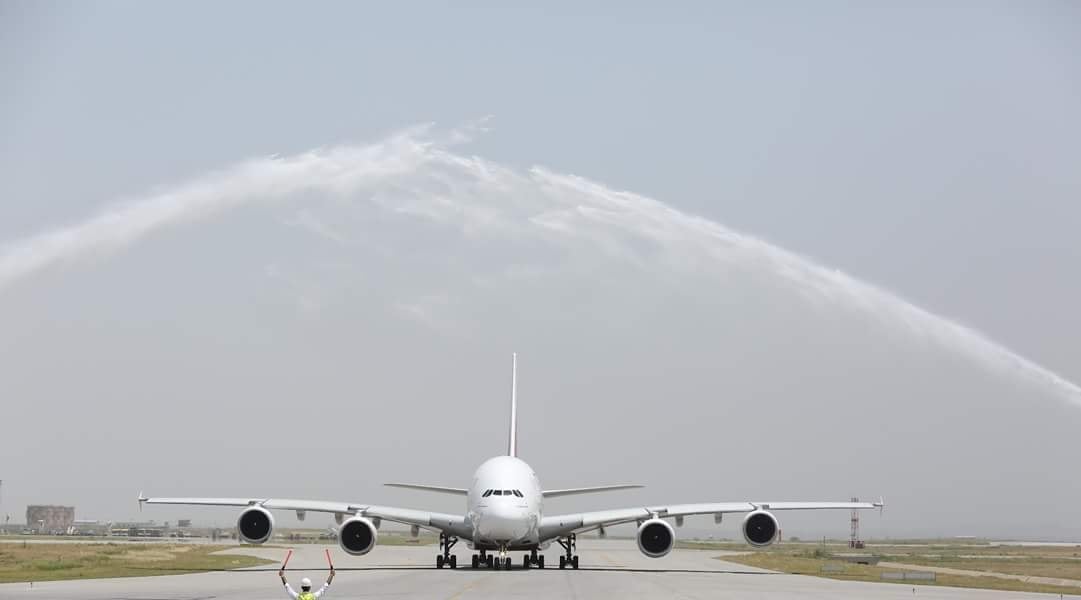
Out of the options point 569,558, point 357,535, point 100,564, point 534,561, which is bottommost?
point 100,564

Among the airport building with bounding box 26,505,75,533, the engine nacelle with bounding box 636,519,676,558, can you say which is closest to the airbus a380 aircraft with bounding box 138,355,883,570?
the engine nacelle with bounding box 636,519,676,558

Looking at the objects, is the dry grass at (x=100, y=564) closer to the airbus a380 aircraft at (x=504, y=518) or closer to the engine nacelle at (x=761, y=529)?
the airbus a380 aircraft at (x=504, y=518)

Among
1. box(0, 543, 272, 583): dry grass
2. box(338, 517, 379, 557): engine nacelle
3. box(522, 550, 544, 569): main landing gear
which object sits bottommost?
box(0, 543, 272, 583): dry grass

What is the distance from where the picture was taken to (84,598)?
3316 cm

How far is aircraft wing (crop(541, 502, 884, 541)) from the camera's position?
55625mm

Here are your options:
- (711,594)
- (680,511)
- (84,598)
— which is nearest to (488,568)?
Answer: (680,511)

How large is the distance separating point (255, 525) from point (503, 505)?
416 inches

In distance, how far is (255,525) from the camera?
5225 centimetres

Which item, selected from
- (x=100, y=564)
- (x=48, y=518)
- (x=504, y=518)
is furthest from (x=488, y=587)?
(x=48, y=518)

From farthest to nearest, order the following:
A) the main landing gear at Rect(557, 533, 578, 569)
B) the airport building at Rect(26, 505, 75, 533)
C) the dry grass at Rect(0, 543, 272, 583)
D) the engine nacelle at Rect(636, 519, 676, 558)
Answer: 1. the airport building at Rect(26, 505, 75, 533)
2. the main landing gear at Rect(557, 533, 578, 569)
3. the engine nacelle at Rect(636, 519, 676, 558)
4. the dry grass at Rect(0, 543, 272, 583)

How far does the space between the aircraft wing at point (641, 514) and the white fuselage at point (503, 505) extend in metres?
1.38

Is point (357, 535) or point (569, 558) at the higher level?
point (357, 535)

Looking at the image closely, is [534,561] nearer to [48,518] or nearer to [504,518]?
[504,518]

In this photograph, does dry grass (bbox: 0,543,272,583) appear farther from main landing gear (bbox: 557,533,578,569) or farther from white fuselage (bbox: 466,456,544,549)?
main landing gear (bbox: 557,533,578,569)
